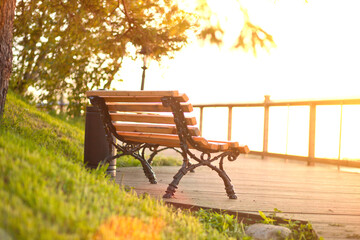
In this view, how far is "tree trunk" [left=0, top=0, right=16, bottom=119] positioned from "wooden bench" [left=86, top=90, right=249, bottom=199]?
0.96 m

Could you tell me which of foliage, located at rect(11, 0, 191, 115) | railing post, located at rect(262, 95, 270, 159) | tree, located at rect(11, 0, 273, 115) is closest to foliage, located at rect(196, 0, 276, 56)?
tree, located at rect(11, 0, 273, 115)

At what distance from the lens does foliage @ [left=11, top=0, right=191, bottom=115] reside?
643 cm

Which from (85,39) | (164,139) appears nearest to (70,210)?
(164,139)

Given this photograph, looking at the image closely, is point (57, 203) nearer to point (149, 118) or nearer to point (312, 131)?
point (149, 118)

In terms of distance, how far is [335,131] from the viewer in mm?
7992

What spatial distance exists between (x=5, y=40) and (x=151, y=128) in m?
1.70

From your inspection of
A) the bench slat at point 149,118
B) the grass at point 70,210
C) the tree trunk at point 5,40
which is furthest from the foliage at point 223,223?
the tree trunk at point 5,40

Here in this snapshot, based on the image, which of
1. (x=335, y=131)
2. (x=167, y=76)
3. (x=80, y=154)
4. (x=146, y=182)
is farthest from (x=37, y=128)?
(x=335, y=131)

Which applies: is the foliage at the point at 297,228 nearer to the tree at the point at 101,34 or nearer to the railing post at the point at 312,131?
Result: the tree at the point at 101,34

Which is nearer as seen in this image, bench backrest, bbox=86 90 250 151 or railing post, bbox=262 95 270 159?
bench backrest, bbox=86 90 250 151

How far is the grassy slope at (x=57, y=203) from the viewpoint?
5.97 ft

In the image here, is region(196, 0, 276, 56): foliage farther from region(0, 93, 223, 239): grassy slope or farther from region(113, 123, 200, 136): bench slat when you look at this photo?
region(0, 93, 223, 239): grassy slope

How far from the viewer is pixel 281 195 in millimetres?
4227

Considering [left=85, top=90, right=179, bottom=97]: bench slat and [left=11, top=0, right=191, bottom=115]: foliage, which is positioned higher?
[left=11, top=0, right=191, bottom=115]: foliage
